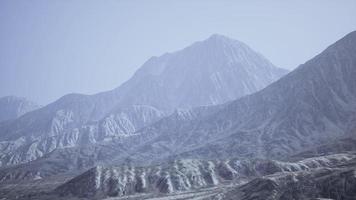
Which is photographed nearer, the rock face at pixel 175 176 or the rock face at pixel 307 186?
the rock face at pixel 307 186

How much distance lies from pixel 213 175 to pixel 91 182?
194 feet

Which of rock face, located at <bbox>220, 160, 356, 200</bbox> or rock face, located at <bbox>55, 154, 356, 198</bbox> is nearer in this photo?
rock face, located at <bbox>220, 160, 356, 200</bbox>

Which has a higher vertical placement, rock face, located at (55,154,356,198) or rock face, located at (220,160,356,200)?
rock face, located at (55,154,356,198)

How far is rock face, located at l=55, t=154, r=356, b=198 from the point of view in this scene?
159 m

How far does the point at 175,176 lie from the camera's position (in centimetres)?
17112

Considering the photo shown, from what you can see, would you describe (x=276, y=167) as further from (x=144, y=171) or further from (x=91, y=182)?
(x=91, y=182)

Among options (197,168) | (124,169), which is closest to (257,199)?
(197,168)

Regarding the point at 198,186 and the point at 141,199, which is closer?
the point at 141,199

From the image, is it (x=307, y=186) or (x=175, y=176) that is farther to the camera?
(x=175, y=176)

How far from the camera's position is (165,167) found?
189 metres

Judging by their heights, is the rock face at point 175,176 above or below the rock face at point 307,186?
above

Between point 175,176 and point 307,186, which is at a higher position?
point 175,176

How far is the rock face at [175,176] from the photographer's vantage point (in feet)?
523

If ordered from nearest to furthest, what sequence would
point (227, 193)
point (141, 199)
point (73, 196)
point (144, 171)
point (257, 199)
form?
1. point (257, 199)
2. point (227, 193)
3. point (141, 199)
4. point (73, 196)
5. point (144, 171)
